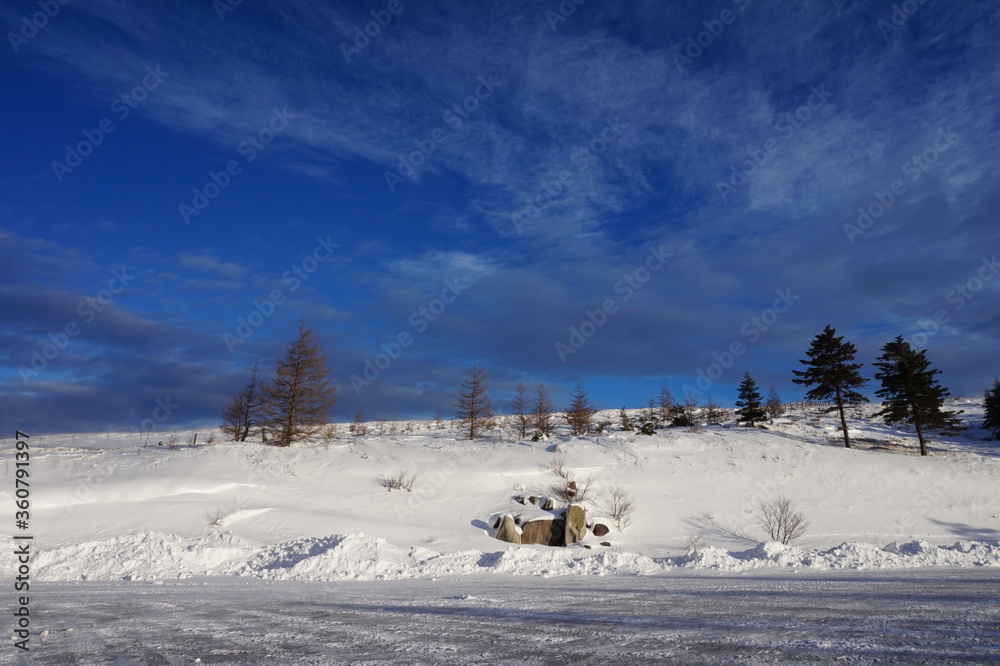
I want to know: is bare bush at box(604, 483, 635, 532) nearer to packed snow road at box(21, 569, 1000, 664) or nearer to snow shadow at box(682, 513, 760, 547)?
snow shadow at box(682, 513, 760, 547)

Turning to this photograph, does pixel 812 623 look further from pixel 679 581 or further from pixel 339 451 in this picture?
pixel 339 451

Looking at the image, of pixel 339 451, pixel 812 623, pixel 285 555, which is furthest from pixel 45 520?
pixel 812 623

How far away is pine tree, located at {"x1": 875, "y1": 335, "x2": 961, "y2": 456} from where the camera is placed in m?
43.2

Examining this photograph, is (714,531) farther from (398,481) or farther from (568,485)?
(398,481)

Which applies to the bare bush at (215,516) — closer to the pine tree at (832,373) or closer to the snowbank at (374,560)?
the snowbank at (374,560)

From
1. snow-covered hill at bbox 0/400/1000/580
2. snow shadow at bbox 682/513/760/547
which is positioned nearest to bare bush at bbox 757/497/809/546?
snow-covered hill at bbox 0/400/1000/580

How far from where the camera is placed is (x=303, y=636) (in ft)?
19.3

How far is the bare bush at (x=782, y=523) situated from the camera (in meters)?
23.2

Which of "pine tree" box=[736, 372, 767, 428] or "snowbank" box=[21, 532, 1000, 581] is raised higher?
"pine tree" box=[736, 372, 767, 428]

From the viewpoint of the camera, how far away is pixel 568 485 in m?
28.1

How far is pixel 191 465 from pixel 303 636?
2624 cm

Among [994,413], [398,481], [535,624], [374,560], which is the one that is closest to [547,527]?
[398,481]

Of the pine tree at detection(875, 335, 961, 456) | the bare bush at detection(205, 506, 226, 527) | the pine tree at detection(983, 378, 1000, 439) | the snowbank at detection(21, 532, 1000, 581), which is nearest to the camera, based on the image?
the snowbank at detection(21, 532, 1000, 581)

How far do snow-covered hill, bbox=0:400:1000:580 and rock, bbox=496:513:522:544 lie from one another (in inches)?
29.0
